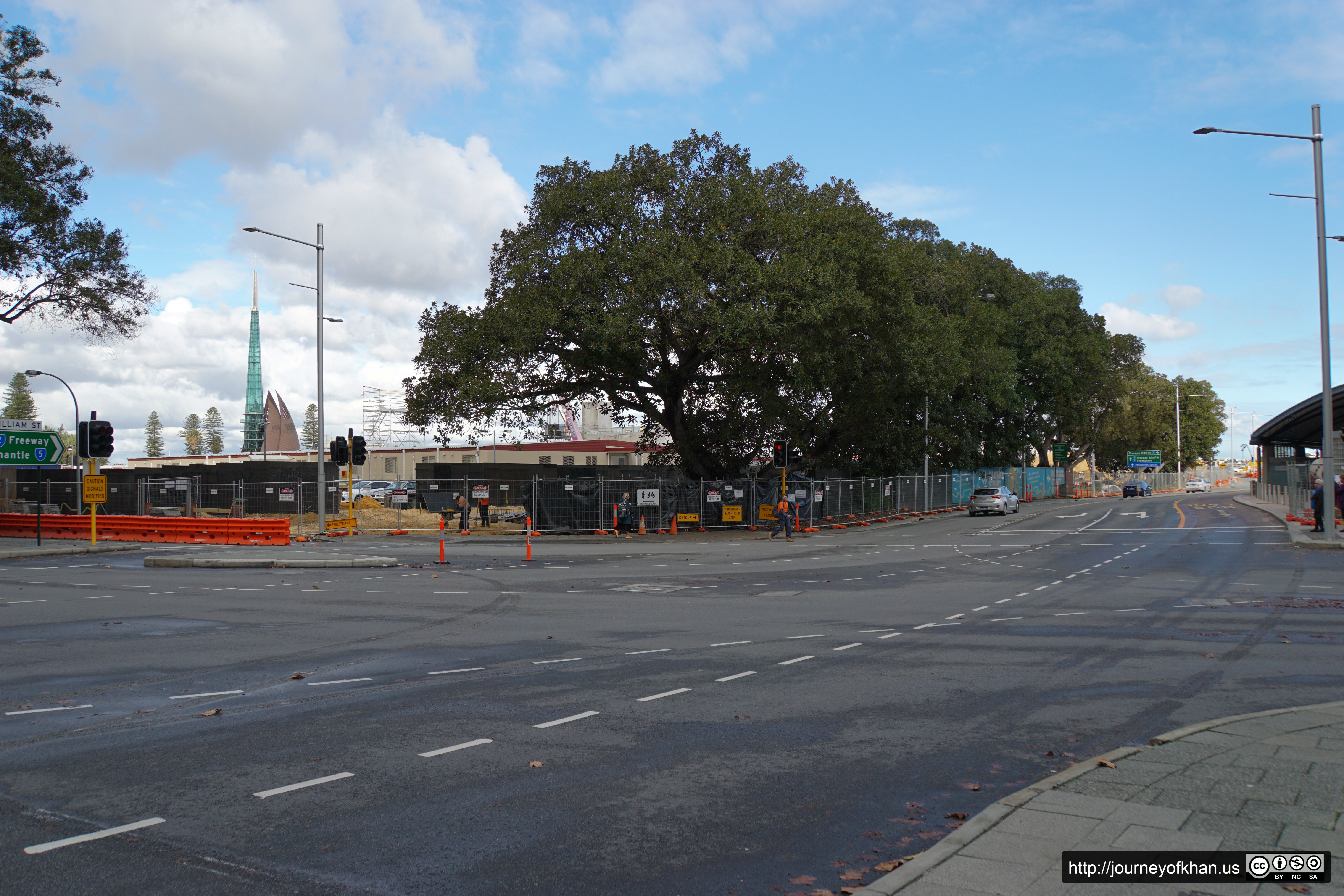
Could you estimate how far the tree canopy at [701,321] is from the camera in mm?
32250

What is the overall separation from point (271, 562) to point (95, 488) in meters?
9.63

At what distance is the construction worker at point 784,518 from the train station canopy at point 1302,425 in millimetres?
22154

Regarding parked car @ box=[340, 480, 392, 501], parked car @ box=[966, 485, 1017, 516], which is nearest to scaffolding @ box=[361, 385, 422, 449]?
parked car @ box=[340, 480, 392, 501]

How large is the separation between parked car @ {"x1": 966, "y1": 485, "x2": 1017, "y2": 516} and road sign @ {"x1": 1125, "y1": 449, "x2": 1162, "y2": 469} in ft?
197

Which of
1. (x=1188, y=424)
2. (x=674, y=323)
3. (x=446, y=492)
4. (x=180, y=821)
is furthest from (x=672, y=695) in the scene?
(x=1188, y=424)

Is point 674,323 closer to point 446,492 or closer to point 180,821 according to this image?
point 446,492

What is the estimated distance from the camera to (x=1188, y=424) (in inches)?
4744

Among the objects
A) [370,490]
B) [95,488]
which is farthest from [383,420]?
[95,488]

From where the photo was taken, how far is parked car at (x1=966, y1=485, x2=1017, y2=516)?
49344 millimetres

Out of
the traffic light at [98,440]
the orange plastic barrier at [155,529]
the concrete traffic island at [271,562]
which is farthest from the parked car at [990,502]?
the traffic light at [98,440]

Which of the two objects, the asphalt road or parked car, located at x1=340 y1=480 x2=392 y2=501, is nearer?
the asphalt road

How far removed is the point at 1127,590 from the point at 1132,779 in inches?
504

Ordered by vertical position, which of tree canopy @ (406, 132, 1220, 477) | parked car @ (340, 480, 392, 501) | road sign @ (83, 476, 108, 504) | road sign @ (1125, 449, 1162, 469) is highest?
tree canopy @ (406, 132, 1220, 477)

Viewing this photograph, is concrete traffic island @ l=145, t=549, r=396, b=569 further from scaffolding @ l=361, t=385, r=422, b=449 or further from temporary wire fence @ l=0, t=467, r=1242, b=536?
scaffolding @ l=361, t=385, r=422, b=449
